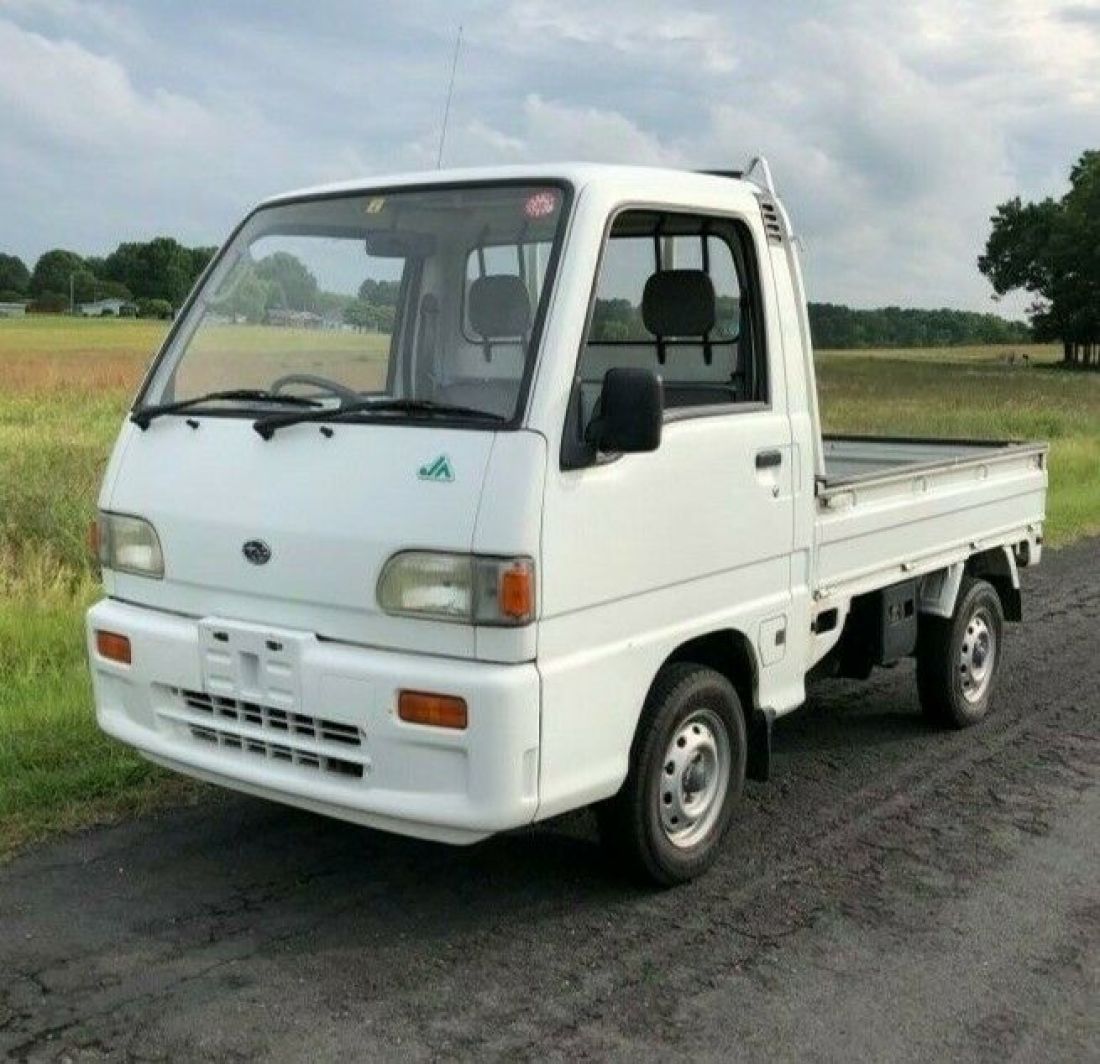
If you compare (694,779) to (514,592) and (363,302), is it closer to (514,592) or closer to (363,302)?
(514,592)

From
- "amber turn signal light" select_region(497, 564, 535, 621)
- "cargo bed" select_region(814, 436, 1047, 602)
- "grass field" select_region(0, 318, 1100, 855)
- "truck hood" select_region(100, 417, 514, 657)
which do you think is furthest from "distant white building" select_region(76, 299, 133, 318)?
"amber turn signal light" select_region(497, 564, 535, 621)

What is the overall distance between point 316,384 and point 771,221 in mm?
1679

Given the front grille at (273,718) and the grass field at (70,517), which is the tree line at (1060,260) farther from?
the front grille at (273,718)

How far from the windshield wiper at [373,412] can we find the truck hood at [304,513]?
0.13ft

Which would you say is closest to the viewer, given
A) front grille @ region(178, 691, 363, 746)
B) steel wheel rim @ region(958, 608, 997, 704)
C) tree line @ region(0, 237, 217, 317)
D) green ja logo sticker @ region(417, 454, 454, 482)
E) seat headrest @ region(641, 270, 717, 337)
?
green ja logo sticker @ region(417, 454, 454, 482)

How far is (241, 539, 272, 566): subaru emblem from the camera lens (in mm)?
3957

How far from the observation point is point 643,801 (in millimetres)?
4184

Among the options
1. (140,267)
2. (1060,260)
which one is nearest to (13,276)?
(140,267)

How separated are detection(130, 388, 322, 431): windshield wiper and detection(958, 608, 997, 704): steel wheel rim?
3492mm

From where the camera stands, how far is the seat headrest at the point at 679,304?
15.3ft

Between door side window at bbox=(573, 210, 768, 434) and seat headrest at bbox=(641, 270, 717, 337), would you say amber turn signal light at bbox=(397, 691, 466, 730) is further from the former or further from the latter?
seat headrest at bbox=(641, 270, 717, 337)

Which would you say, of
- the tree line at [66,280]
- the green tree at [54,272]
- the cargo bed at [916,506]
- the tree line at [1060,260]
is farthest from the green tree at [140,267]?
the tree line at [1060,260]

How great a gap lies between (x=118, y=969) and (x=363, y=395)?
1776mm

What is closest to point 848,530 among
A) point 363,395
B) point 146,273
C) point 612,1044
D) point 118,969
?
point 363,395
